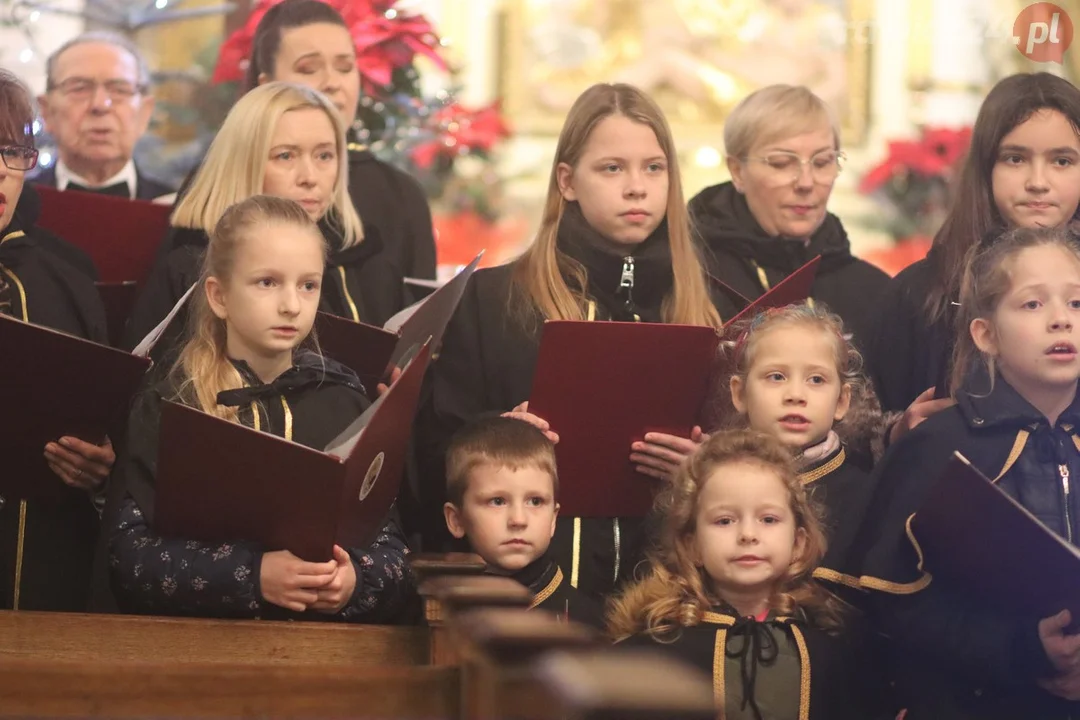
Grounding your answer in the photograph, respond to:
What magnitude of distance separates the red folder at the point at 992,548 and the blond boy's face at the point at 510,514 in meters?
0.77

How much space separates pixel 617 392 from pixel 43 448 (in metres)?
1.18

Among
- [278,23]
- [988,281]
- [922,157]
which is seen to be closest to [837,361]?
[988,281]

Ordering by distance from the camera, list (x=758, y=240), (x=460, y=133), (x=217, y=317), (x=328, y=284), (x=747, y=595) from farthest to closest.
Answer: (x=460, y=133)
(x=758, y=240)
(x=328, y=284)
(x=217, y=317)
(x=747, y=595)

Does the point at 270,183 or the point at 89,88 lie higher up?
the point at 89,88

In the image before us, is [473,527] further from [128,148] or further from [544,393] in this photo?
[128,148]

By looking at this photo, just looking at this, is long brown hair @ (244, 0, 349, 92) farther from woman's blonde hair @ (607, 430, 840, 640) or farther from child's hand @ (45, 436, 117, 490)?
woman's blonde hair @ (607, 430, 840, 640)

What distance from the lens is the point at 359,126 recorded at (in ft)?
16.8

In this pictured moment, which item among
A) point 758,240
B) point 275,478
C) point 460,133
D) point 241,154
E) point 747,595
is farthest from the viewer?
point 460,133

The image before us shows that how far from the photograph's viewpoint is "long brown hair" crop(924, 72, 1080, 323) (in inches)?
143

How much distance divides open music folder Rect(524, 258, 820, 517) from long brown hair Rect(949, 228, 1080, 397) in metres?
0.34

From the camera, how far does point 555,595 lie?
324 cm

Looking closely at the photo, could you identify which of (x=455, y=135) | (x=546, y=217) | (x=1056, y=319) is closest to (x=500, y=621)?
(x=1056, y=319)

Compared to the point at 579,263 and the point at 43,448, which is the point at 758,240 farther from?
the point at 43,448

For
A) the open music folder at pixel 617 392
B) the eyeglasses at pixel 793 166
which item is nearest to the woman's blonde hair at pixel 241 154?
the open music folder at pixel 617 392
